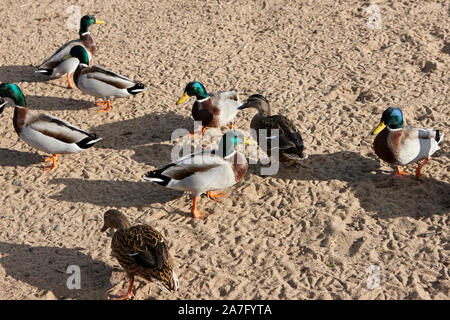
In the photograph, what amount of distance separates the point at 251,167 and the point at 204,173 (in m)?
1.27

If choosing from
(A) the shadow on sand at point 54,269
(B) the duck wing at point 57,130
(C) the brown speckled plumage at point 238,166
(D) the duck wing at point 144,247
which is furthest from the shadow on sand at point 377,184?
(A) the shadow on sand at point 54,269

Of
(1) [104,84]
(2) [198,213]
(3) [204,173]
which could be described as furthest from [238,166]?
(1) [104,84]

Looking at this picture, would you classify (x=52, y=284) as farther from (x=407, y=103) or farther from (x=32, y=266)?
(x=407, y=103)

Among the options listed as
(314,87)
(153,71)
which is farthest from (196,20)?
(314,87)

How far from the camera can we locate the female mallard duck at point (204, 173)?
6.05 meters

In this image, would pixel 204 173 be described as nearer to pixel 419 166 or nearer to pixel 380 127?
pixel 380 127

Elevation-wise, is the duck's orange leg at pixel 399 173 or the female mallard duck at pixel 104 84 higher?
the female mallard duck at pixel 104 84

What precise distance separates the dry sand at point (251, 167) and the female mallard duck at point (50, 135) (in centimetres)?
31

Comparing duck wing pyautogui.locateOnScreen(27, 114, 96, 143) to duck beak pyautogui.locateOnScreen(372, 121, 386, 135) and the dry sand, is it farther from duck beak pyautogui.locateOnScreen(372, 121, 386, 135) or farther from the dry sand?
duck beak pyautogui.locateOnScreen(372, 121, 386, 135)

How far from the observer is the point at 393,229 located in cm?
584

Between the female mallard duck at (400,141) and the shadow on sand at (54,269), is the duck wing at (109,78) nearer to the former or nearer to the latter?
the shadow on sand at (54,269)

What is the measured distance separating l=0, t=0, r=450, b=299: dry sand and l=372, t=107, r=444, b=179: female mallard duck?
1.16 ft

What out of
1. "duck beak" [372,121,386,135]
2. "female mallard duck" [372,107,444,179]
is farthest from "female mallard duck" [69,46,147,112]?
"female mallard duck" [372,107,444,179]

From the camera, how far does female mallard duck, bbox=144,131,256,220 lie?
6.05m
